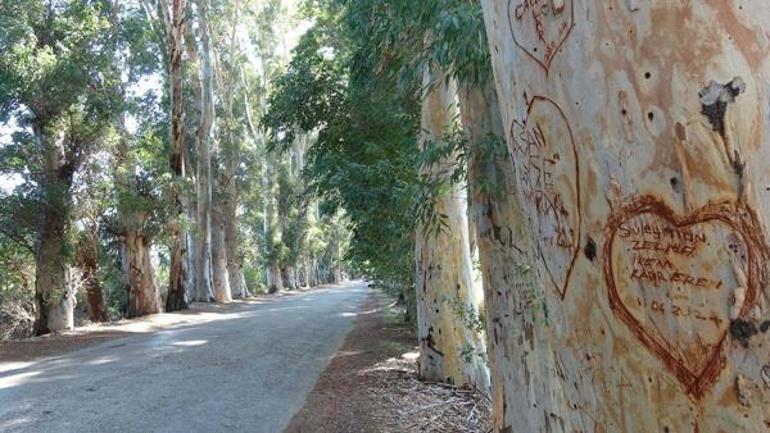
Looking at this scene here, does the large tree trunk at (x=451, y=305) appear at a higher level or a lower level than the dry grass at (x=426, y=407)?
higher

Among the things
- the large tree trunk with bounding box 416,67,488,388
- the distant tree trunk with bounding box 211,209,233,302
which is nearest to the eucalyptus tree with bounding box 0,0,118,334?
the large tree trunk with bounding box 416,67,488,388

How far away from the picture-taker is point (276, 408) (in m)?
8.32

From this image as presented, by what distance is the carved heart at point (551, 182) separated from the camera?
1.56 m

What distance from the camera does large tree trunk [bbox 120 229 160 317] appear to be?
66.5 feet

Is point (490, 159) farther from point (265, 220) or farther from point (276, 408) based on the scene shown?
point (265, 220)

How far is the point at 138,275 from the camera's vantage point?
2086 centimetres

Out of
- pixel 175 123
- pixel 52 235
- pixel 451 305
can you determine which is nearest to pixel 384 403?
pixel 451 305

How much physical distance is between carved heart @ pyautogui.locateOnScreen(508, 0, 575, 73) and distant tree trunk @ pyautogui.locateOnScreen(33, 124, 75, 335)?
16219 millimetres

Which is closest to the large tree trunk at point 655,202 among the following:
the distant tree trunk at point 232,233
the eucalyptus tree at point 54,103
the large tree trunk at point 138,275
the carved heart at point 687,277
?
the carved heart at point 687,277

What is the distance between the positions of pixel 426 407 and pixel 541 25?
7.41 metres

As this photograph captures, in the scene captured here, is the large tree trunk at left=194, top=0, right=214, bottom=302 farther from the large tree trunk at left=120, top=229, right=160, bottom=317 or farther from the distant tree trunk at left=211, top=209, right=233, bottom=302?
the large tree trunk at left=120, top=229, right=160, bottom=317

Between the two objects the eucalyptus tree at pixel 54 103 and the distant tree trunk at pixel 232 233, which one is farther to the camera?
the distant tree trunk at pixel 232 233


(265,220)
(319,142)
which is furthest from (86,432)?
(265,220)

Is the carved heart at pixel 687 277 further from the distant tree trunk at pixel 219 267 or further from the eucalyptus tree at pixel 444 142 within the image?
the distant tree trunk at pixel 219 267
